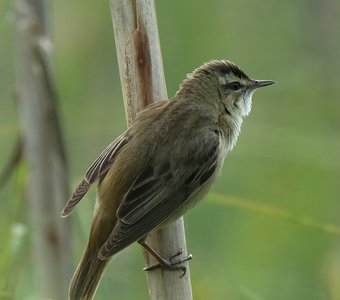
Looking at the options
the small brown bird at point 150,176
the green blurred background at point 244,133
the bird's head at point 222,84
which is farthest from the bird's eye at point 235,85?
the green blurred background at point 244,133

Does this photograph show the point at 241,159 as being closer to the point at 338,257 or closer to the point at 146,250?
the point at 338,257

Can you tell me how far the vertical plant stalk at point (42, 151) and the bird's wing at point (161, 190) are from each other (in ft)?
0.64

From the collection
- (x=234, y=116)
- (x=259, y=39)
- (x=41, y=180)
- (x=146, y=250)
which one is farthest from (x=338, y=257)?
(x=259, y=39)

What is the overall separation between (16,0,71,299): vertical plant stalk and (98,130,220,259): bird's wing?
0.20 metres

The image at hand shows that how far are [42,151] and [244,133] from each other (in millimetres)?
1842

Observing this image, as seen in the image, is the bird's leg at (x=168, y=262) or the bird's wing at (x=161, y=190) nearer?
the bird's leg at (x=168, y=262)

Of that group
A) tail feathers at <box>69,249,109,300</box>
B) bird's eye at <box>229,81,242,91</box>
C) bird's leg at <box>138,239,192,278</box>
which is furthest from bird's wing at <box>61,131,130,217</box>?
bird's eye at <box>229,81,242,91</box>

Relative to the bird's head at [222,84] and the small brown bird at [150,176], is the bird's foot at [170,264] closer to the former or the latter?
the small brown bird at [150,176]

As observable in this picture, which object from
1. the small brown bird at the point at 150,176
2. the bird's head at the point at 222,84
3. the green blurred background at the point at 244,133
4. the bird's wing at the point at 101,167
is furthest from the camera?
the green blurred background at the point at 244,133

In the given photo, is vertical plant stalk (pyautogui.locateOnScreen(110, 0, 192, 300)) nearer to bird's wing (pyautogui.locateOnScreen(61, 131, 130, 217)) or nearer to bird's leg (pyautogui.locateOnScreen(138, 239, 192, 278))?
bird's leg (pyautogui.locateOnScreen(138, 239, 192, 278))

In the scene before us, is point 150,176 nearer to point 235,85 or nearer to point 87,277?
point 87,277

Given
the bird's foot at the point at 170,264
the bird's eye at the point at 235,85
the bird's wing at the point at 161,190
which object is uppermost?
the bird's eye at the point at 235,85

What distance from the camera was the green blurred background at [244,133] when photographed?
503 cm

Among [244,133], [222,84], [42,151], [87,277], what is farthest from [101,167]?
[244,133]
